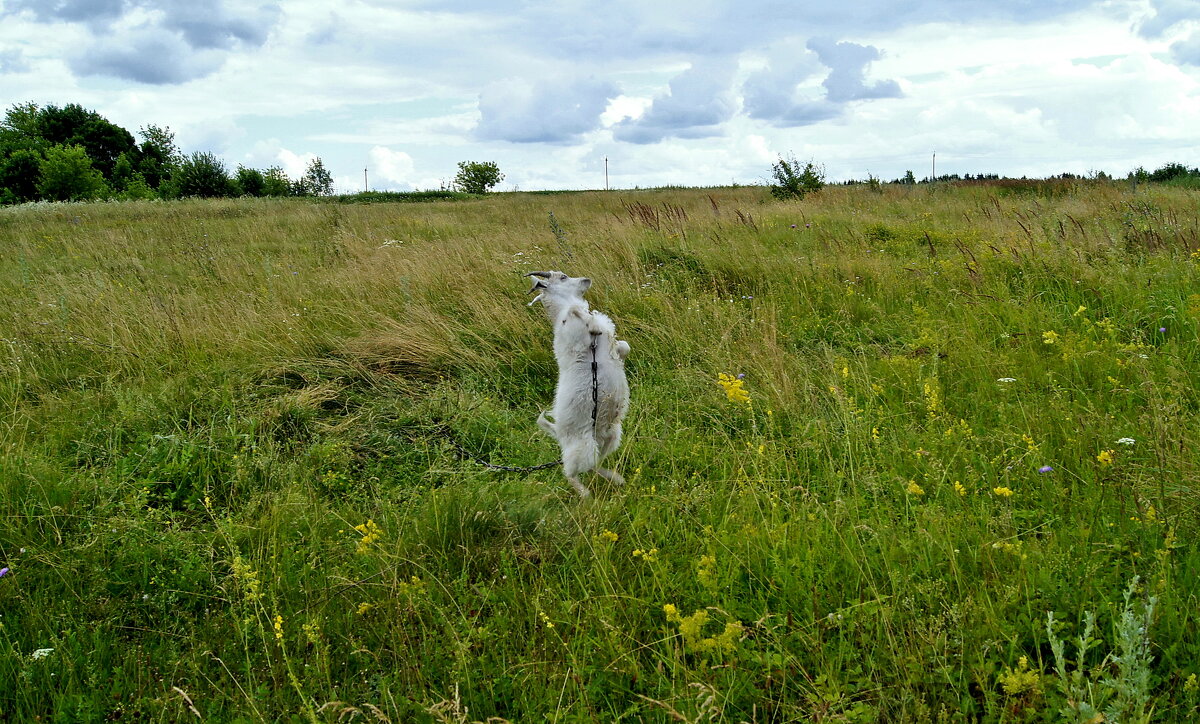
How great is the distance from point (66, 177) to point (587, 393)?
194ft

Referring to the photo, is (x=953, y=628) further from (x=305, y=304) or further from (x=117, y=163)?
(x=117, y=163)

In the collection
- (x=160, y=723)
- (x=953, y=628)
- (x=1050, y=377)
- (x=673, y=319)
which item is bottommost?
(x=160, y=723)

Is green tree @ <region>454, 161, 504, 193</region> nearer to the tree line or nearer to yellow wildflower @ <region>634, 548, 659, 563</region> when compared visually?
the tree line

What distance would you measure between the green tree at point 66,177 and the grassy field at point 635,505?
52534 mm

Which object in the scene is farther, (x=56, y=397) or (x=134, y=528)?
(x=56, y=397)

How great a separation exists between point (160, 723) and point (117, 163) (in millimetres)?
76238

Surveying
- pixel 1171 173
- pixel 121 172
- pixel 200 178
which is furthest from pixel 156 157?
pixel 1171 173

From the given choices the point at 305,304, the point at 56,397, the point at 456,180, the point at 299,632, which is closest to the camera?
the point at 299,632

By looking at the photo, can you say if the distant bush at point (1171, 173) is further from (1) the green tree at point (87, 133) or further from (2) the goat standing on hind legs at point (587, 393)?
(1) the green tree at point (87, 133)

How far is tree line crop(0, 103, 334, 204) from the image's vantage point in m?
41.7

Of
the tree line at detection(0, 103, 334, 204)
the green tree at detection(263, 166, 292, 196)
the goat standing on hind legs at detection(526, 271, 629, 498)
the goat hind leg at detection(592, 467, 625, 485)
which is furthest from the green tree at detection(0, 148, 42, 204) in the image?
the goat hind leg at detection(592, 467, 625, 485)

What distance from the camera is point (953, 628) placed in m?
1.99

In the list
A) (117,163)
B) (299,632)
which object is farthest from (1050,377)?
(117,163)

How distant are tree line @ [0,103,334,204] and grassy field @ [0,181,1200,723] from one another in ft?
130
